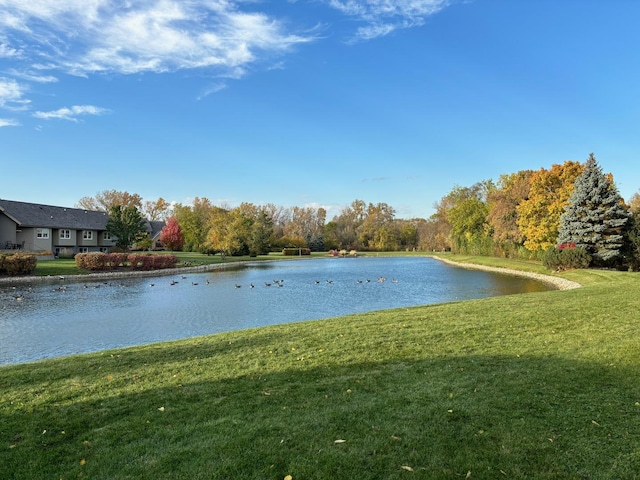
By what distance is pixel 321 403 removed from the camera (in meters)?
4.57

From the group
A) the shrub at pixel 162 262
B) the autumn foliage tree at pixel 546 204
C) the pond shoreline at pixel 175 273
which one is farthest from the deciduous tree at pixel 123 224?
the autumn foliage tree at pixel 546 204

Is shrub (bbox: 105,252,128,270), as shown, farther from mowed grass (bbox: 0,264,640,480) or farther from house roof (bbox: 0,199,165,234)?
mowed grass (bbox: 0,264,640,480)

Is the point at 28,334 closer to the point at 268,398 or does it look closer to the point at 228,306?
the point at 228,306

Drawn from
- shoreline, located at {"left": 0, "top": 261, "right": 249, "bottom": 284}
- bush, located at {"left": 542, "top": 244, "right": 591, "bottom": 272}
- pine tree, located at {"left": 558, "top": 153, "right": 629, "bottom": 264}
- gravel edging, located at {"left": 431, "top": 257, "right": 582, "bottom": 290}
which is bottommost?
gravel edging, located at {"left": 431, "top": 257, "right": 582, "bottom": 290}

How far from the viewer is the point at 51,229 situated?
39.8 metres

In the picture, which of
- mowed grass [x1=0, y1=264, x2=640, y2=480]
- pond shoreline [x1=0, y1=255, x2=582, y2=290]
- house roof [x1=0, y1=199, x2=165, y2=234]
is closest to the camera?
mowed grass [x1=0, y1=264, x2=640, y2=480]

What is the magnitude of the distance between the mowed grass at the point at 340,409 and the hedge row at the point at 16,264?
2310 centimetres

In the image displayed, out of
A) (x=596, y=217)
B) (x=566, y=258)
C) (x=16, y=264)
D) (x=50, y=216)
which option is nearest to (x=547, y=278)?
(x=566, y=258)

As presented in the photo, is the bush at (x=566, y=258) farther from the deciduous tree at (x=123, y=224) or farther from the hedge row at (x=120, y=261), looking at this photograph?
the deciduous tree at (x=123, y=224)

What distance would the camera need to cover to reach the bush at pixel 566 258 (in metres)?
25.9

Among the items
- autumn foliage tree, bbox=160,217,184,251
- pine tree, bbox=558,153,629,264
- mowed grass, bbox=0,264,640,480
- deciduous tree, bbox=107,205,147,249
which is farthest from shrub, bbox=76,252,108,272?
pine tree, bbox=558,153,629,264

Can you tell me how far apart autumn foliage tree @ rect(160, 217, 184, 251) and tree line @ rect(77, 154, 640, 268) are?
141 millimetres

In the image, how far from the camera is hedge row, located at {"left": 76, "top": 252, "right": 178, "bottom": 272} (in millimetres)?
29891

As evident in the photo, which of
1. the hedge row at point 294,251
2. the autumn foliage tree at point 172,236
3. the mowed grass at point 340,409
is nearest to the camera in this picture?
the mowed grass at point 340,409
